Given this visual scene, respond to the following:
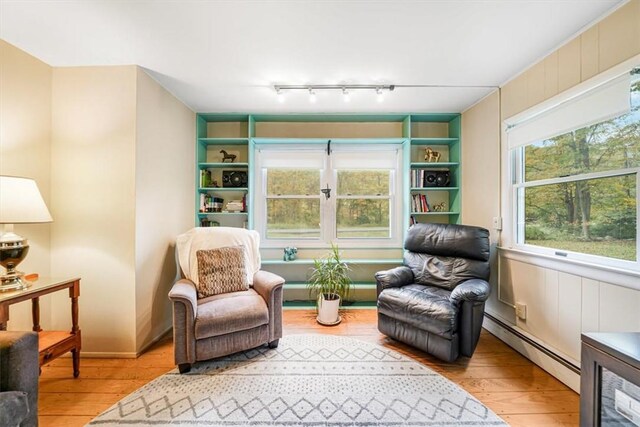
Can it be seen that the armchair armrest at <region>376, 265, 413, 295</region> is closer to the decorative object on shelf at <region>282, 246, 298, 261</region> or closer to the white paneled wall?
the white paneled wall

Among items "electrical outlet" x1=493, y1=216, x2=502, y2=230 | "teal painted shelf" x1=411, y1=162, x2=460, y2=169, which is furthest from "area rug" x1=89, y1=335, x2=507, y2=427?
"teal painted shelf" x1=411, y1=162, x2=460, y2=169

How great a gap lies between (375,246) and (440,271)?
102cm

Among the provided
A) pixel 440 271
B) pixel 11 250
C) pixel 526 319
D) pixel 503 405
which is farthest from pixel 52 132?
pixel 526 319

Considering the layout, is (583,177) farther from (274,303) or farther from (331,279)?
(274,303)

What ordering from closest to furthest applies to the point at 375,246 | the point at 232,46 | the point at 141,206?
the point at 232,46 → the point at 141,206 → the point at 375,246

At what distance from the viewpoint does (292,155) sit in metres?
3.47

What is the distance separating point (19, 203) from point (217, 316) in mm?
1400

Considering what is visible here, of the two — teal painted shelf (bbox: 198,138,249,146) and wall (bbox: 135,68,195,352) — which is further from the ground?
teal painted shelf (bbox: 198,138,249,146)

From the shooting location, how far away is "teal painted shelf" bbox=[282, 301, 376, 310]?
312cm

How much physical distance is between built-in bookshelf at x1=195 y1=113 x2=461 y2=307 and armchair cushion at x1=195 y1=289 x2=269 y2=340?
1091mm

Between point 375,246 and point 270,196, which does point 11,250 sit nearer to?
point 270,196

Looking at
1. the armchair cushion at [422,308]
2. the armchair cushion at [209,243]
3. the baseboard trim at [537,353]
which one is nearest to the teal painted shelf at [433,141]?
the armchair cushion at [422,308]

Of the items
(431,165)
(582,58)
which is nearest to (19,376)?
(582,58)

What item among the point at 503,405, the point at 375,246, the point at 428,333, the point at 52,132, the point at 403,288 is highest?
the point at 52,132
